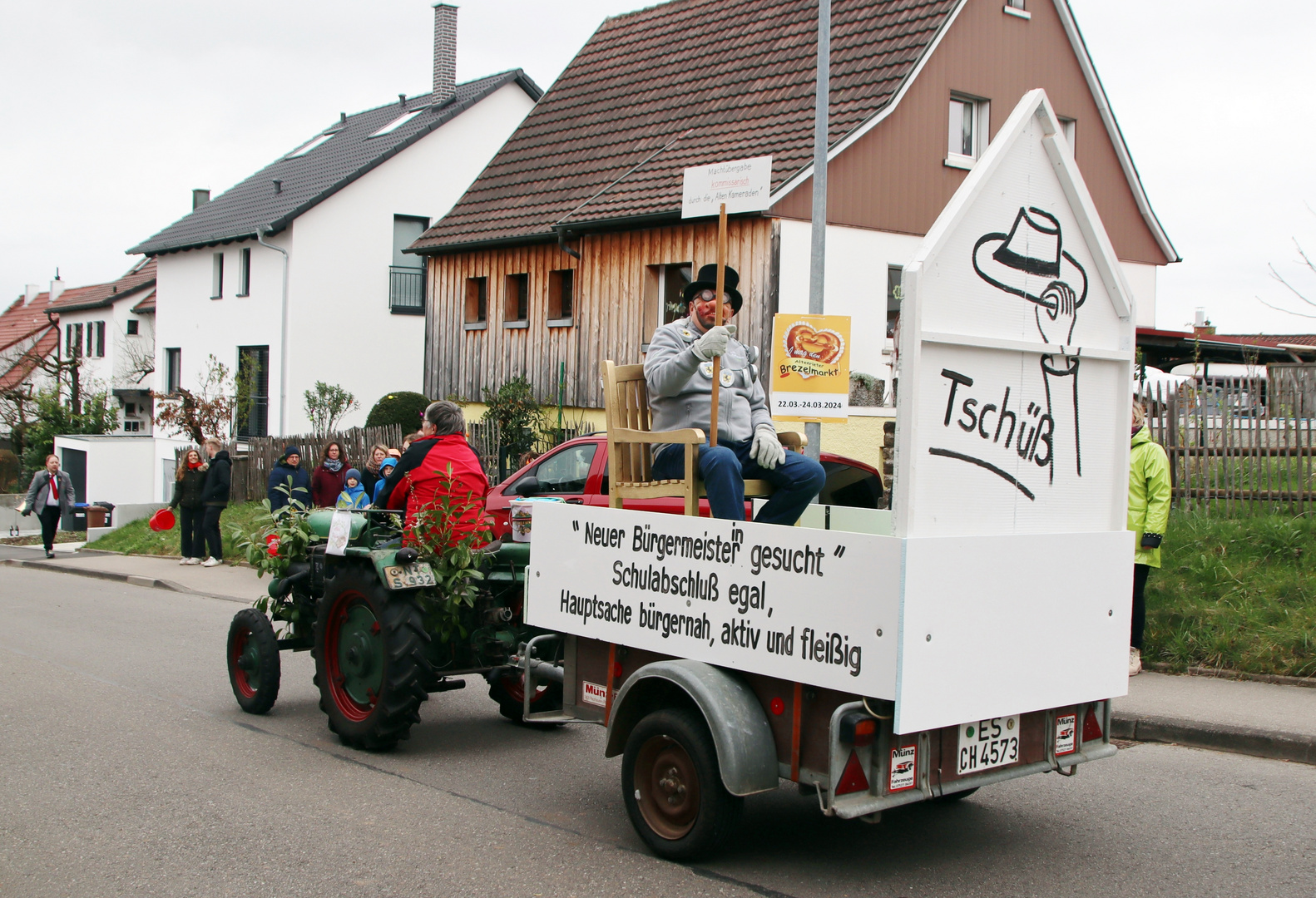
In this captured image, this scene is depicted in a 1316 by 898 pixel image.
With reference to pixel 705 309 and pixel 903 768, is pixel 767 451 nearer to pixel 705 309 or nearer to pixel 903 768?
pixel 705 309

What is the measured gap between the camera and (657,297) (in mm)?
19906

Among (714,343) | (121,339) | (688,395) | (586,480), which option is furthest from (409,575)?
(121,339)

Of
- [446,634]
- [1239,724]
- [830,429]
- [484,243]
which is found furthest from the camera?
[484,243]

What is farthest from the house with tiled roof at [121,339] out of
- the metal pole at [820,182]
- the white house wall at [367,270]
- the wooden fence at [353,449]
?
the metal pole at [820,182]

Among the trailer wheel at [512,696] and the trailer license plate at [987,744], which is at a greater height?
the trailer license plate at [987,744]

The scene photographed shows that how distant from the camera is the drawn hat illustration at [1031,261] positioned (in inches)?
180

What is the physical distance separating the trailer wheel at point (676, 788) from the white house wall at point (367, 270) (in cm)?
2545

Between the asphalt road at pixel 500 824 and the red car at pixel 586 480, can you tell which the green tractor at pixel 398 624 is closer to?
the asphalt road at pixel 500 824

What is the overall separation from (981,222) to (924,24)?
15293 millimetres

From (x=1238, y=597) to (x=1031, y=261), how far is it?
5.72 metres

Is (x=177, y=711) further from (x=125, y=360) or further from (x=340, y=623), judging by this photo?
(x=125, y=360)

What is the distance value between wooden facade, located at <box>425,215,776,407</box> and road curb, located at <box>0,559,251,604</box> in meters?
7.50

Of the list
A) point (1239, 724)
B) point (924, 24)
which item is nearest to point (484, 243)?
point (924, 24)

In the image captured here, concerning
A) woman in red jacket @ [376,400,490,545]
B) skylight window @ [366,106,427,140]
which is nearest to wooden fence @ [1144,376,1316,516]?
woman in red jacket @ [376,400,490,545]
